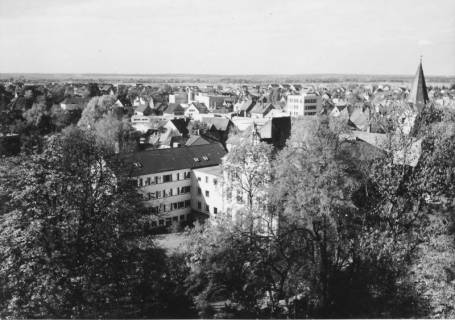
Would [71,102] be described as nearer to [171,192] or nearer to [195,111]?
[195,111]

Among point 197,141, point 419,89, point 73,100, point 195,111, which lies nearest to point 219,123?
point 197,141

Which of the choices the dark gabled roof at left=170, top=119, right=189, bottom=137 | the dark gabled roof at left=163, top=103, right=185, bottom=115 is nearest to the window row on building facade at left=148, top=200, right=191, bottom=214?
the dark gabled roof at left=170, top=119, right=189, bottom=137

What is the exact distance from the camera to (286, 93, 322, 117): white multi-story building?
129000 mm

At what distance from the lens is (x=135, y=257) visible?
19641 millimetres

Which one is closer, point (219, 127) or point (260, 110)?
point (219, 127)

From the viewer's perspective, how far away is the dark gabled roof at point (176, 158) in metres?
44.2

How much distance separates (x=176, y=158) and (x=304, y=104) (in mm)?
88106

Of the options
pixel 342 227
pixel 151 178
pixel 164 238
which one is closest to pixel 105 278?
pixel 342 227

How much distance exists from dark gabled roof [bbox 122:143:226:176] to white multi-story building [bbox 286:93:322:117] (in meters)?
80.9

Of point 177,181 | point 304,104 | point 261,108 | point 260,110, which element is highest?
point 304,104

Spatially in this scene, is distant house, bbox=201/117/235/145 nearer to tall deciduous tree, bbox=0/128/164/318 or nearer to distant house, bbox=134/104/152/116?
distant house, bbox=134/104/152/116

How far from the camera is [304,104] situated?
424 feet

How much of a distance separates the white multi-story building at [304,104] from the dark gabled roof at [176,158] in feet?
265

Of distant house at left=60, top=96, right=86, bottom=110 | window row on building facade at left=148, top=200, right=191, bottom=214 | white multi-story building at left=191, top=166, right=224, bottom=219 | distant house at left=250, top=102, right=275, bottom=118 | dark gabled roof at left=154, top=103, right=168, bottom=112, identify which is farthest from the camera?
dark gabled roof at left=154, top=103, right=168, bottom=112
